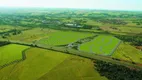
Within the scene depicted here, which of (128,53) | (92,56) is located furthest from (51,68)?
(128,53)

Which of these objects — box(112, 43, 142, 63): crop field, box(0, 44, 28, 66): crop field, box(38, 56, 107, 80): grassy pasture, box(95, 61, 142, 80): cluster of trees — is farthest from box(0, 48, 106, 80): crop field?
box(112, 43, 142, 63): crop field

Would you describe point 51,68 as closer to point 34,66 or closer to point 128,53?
point 34,66

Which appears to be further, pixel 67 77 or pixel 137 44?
pixel 137 44

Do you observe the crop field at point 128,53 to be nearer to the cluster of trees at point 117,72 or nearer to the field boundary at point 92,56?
the field boundary at point 92,56

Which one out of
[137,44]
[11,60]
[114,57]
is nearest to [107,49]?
[114,57]

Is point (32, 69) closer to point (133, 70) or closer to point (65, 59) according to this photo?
point (65, 59)

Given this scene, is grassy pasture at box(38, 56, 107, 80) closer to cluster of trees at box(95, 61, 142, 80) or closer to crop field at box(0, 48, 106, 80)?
crop field at box(0, 48, 106, 80)

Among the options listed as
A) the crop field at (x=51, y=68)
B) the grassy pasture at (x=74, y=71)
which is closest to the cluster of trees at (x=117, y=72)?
the grassy pasture at (x=74, y=71)

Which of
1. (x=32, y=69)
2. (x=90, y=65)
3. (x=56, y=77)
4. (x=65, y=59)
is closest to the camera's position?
(x=56, y=77)
